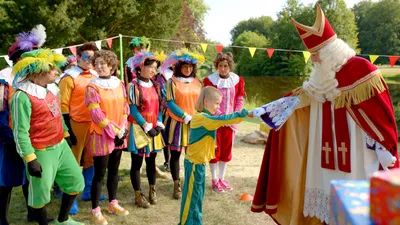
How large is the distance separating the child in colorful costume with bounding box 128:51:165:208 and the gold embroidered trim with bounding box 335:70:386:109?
82.9 inches

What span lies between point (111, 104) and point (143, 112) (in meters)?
0.46

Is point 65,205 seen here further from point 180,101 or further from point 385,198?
point 385,198

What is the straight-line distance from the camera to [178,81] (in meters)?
4.34

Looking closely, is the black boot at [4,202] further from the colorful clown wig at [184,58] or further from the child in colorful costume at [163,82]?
the colorful clown wig at [184,58]

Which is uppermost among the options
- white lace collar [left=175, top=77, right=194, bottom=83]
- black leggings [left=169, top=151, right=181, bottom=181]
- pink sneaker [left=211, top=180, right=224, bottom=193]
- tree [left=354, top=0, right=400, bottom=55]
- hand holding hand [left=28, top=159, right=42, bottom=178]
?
tree [left=354, top=0, right=400, bottom=55]

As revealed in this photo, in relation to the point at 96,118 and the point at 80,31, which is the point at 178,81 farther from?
the point at 80,31

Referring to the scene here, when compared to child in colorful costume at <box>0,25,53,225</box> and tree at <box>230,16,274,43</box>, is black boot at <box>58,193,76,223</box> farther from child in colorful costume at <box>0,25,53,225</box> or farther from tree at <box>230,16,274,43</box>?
tree at <box>230,16,274,43</box>

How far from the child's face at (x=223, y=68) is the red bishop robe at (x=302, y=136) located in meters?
1.63

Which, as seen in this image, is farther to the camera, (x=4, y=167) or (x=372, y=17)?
(x=372, y=17)

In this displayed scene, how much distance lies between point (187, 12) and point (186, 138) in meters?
25.7

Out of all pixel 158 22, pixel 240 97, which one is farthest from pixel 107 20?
pixel 240 97

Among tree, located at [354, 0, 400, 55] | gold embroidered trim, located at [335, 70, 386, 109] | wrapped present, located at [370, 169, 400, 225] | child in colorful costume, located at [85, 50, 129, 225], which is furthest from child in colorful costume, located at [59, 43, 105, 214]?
Result: tree, located at [354, 0, 400, 55]

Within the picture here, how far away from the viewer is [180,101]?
432 centimetres

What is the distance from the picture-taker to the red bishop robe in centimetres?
268
